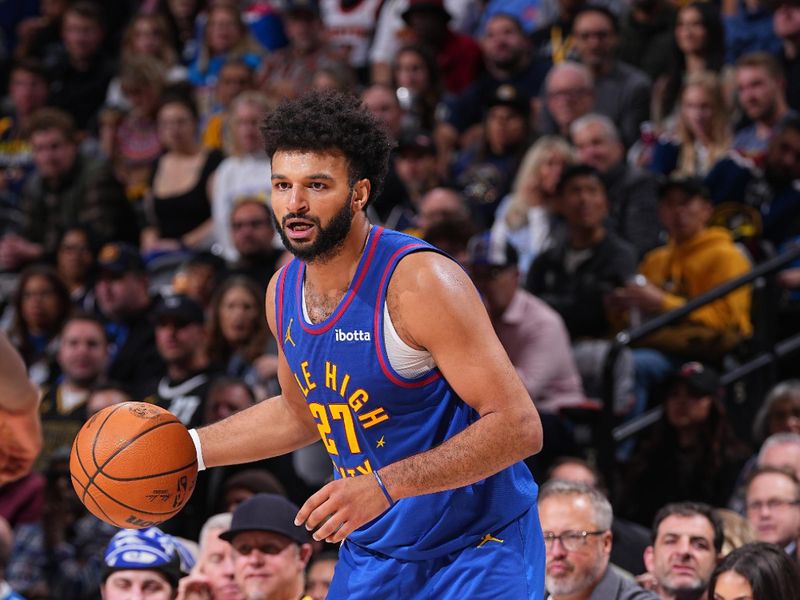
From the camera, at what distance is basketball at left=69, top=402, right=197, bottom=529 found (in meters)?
4.06

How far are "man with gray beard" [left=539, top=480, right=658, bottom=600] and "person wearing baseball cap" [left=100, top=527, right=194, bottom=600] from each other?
4.88ft

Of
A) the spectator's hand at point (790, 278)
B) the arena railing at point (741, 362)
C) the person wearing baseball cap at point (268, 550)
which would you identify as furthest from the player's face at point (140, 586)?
the spectator's hand at point (790, 278)

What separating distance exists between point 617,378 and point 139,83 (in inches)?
202

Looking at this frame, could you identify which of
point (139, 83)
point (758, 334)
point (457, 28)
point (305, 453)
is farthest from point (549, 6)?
point (305, 453)

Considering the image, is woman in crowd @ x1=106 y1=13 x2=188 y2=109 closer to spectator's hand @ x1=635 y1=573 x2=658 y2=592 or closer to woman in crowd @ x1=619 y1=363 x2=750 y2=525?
woman in crowd @ x1=619 y1=363 x2=750 y2=525

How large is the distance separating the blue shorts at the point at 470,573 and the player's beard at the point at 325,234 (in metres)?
0.89

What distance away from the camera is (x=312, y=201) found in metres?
3.79

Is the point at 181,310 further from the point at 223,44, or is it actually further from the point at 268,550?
the point at 223,44

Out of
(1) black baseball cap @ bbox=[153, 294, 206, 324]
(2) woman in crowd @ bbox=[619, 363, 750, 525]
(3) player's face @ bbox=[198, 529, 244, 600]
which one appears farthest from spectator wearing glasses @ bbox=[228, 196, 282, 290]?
(3) player's face @ bbox=[198, 529, 244, 600]

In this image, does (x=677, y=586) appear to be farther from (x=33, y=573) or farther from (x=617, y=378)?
(x=33, y=573)

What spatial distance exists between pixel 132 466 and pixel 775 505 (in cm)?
331

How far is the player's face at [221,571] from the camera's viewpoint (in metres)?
5.99

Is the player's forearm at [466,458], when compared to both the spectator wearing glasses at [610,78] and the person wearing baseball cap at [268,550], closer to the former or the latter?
the person wearing baseball cap at [268,550]

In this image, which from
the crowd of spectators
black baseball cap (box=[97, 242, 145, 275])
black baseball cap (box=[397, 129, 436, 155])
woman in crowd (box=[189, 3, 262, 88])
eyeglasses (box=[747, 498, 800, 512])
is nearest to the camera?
eyeglasses (box=[747, 498, 800, 512])
